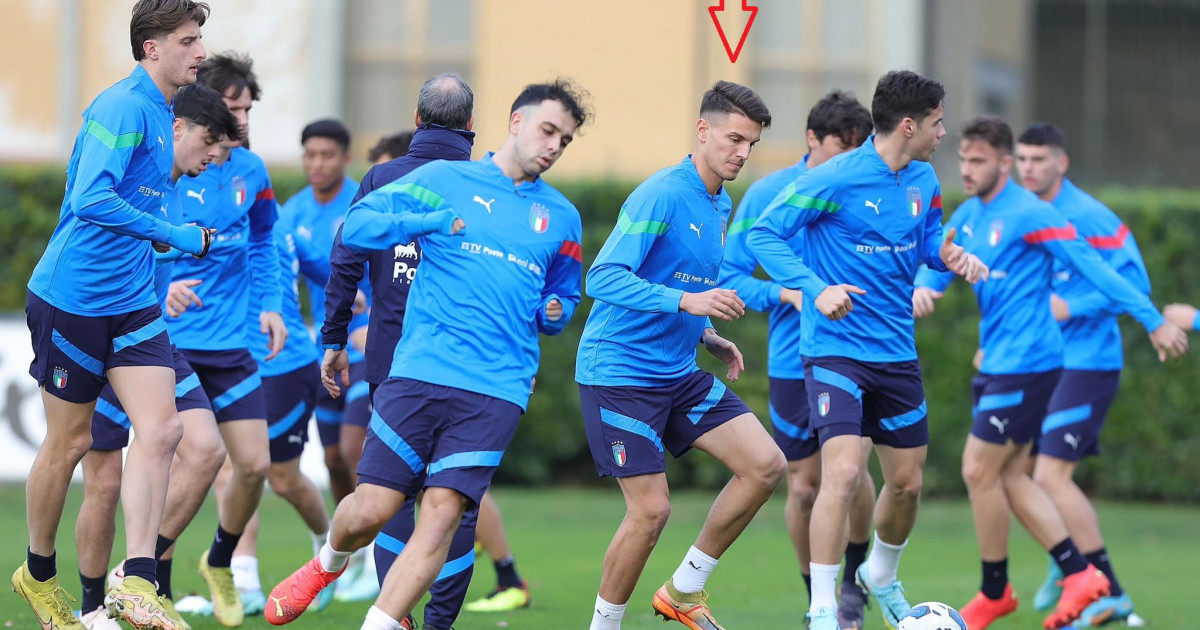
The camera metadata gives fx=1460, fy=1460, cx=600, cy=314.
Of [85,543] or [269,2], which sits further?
[269,2]

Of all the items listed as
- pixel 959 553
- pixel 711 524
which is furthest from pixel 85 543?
pixel 959 553

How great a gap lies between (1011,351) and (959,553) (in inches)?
132

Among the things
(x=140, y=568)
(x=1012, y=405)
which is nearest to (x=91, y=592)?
(x=140, y=568)

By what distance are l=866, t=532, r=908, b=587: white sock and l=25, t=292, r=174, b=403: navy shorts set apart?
3.46m

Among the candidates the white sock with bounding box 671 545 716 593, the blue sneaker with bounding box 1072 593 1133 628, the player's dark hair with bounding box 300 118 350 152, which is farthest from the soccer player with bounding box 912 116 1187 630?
the player's dark hair with bounding box 300 118 350 152

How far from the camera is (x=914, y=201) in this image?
6.91 meters

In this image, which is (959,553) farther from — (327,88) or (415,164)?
(327,88)

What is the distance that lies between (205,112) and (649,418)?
2489mm

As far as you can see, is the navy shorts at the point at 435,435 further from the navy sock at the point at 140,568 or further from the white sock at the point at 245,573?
the white sock at the point at 245,573

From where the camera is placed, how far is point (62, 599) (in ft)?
20.3

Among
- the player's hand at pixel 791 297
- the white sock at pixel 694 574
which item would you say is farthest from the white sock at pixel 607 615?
the player's hand at pixel 791 297

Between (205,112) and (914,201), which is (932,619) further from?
(205,112)

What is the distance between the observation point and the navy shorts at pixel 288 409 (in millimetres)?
7992

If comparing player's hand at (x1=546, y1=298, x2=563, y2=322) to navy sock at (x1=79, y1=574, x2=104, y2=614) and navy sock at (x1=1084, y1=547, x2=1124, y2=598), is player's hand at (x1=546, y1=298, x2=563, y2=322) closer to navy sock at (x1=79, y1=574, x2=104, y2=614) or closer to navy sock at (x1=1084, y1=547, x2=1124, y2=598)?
navy sock at (x1=79, y1=574, x2=104, y2=614)
